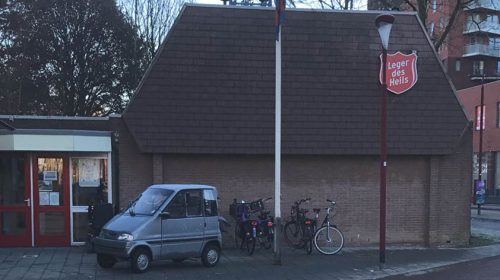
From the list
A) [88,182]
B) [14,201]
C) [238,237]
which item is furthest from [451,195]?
[14,201]

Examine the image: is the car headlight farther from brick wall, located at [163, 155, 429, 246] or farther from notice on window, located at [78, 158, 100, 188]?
notice on window, located at [78, 158, 100, 188]

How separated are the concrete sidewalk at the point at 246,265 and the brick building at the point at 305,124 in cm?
158

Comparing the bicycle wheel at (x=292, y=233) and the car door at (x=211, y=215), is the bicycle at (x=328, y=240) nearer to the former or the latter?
the bicycle wheel at (x=292, y=233)

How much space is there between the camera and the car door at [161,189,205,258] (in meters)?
11.4

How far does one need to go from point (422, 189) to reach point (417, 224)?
3.31ft

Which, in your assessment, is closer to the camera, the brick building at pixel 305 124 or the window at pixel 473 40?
the brick building at pixel 305 124

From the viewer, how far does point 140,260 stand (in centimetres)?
1104

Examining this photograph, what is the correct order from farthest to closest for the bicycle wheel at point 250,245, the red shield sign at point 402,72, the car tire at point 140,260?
1. the red shield sign at point 402,72
2. the bicycle wheel at point 250,245
3. the car tire at point 140,260

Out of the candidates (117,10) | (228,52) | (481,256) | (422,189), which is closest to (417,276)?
(481,256)

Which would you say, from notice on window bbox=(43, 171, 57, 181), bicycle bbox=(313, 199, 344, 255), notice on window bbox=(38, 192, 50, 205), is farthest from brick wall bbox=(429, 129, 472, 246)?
notice on window bbox=(38, 192, 50, 205)

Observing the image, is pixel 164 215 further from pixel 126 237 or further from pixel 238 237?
pixel 238 237

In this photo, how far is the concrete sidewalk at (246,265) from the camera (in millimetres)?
11109

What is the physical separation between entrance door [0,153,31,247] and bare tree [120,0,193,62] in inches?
869

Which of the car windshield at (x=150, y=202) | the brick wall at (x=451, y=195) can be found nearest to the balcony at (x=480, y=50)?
the brick wall at (x=451, y=195)
